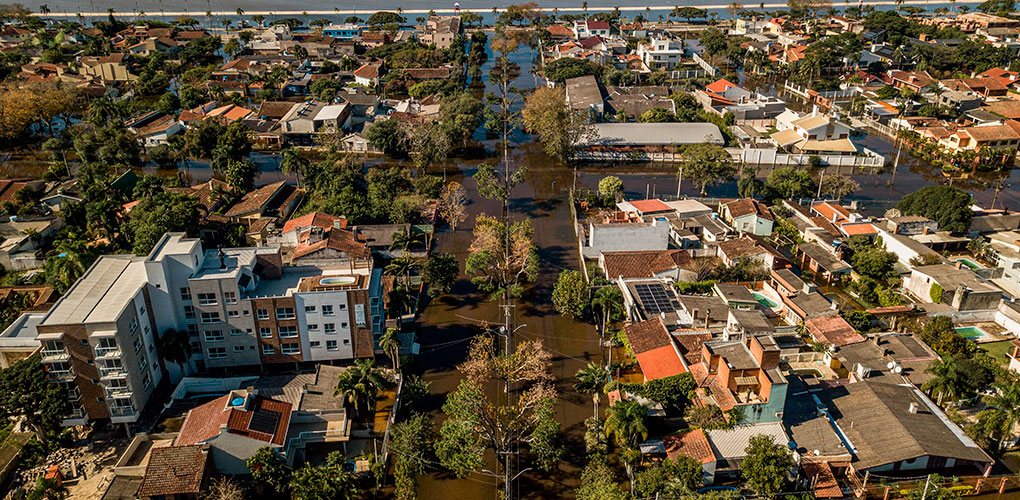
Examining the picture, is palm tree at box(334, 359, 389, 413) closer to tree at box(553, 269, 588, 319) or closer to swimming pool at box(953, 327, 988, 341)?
tree at box(553, 269, 588, 319)

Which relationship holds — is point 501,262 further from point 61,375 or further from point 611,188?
point 61,375

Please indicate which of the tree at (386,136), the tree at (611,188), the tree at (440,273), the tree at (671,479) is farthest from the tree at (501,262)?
the tree at (386,136)

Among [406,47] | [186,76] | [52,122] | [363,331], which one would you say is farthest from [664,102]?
[52,122]

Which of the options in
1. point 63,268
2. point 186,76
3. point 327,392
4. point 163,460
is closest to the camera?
point 163,460

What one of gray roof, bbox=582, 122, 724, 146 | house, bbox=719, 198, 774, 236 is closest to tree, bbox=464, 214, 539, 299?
house, bbox=719, 198, 774, 236

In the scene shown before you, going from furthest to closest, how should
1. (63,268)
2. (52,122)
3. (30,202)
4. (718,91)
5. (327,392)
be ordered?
(718,91)
(52,122)
(30,202)
(63,268)
(327,392)

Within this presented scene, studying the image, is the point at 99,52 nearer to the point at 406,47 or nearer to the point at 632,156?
the point at 406,47
